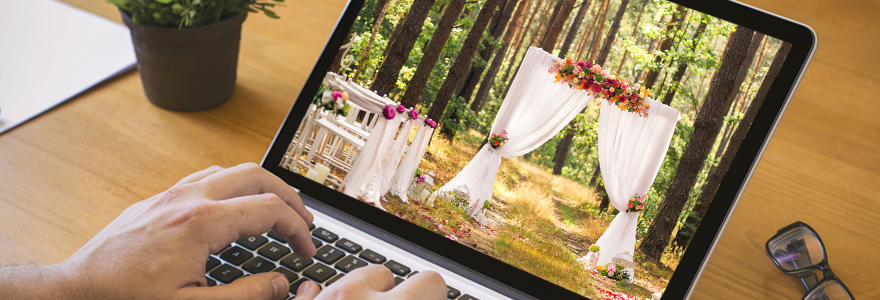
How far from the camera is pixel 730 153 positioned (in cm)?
65

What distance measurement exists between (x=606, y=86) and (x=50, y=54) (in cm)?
108

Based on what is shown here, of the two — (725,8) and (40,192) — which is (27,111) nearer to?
(40,192)

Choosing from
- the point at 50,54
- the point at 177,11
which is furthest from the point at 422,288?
the point at 50,54

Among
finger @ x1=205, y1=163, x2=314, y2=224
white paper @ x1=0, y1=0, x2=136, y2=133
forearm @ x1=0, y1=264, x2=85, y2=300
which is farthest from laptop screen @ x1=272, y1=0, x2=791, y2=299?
white paper @ x1=0, y1=0, x2=136, y2=133

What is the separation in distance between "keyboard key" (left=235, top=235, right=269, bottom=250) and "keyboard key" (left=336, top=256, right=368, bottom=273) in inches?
3.8

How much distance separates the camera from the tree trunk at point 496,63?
716 mm

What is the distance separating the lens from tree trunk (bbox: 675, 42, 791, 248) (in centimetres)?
65

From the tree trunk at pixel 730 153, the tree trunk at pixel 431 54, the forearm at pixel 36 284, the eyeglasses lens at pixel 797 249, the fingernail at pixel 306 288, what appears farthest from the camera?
the eyeglasses lens at pixel 797 249

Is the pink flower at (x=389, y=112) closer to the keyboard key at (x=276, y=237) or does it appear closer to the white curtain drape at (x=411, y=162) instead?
the white curtain drape at (x=411, y=162)

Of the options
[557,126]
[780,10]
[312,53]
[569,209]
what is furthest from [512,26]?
[780,10]

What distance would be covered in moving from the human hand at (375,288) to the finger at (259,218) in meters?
0.07

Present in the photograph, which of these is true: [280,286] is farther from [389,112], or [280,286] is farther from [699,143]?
[699,143]

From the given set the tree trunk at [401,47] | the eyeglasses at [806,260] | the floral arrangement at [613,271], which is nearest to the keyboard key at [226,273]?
the tree trunk at [401,47]

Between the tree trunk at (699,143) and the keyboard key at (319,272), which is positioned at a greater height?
the tree trunk at (699,143)
